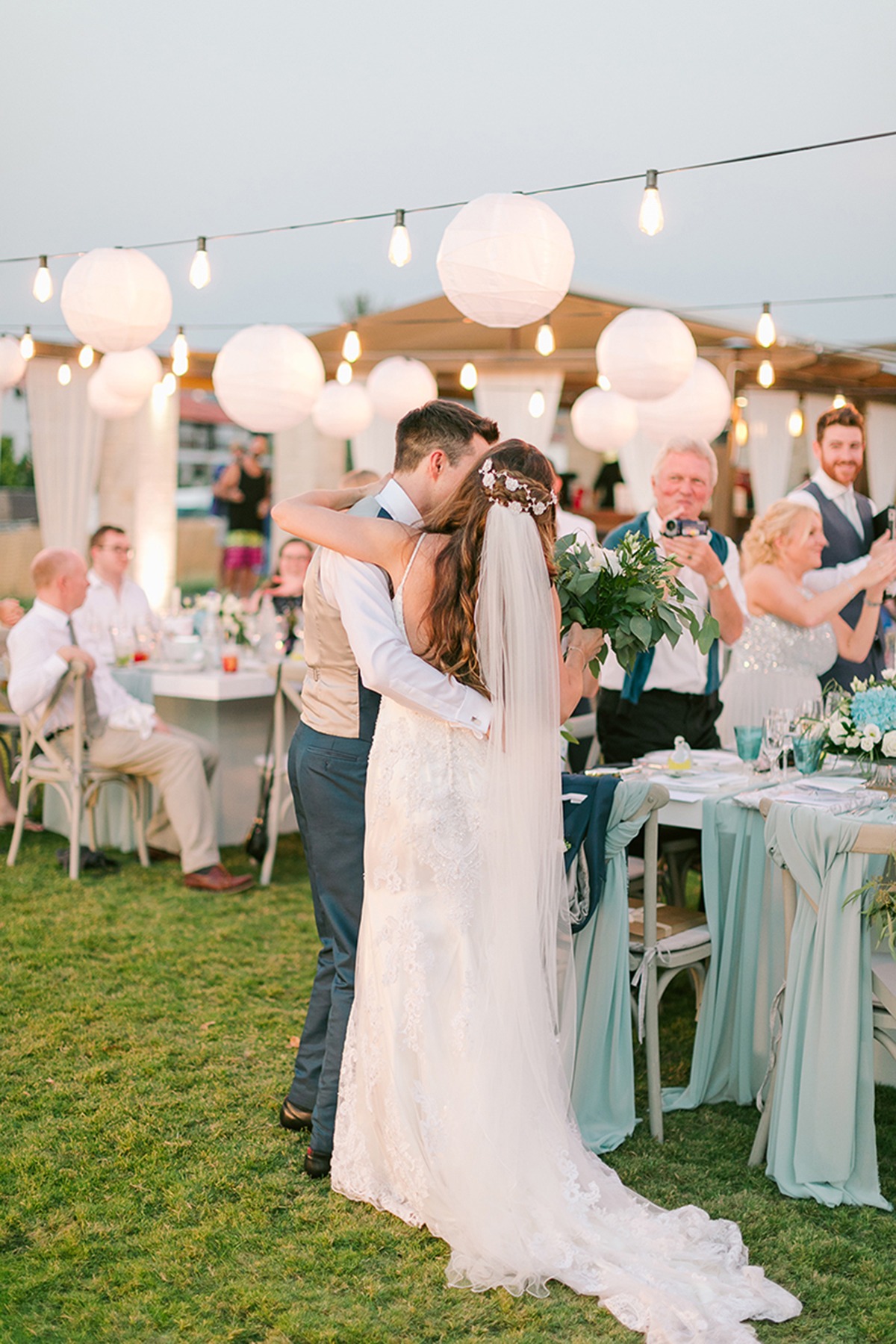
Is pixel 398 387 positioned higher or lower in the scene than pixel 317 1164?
higher

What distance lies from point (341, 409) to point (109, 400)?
145 centimetres

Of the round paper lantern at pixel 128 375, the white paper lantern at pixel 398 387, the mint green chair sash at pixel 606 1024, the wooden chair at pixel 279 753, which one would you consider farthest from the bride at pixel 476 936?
the round paper lantern at pixel 128 375

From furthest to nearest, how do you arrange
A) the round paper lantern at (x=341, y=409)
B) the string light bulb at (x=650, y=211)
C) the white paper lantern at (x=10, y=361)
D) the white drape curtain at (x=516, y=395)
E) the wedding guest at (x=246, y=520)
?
the wedding guest at (x=246, y=520) < the white drape curtain at (x=516, y=395) < the round paper lantern at (x=341, y=409) < the white paper lantern at (x=10, y=361) < the string light bulb at (x=650, y=211)

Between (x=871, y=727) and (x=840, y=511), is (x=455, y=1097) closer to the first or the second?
(x=871, y=727)

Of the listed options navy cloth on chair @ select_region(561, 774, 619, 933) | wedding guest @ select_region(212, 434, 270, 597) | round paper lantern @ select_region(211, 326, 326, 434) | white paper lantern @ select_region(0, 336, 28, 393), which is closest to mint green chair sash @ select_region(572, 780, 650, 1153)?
navy cloth on chair @ select_region(561, 774, 619, 933)

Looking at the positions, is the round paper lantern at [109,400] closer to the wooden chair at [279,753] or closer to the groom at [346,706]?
the wooden chair at [279,753]

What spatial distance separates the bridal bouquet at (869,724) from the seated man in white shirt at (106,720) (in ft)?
9.77

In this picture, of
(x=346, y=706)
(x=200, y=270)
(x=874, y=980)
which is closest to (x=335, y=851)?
(x=346, y=706)

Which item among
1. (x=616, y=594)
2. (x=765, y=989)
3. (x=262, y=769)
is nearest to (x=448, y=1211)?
(x=765, y=989)

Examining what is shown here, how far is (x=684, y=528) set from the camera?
12.6ft

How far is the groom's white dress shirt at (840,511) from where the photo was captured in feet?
14.5

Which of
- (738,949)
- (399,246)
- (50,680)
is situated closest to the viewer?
(738,949)

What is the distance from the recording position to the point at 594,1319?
221 centimetres

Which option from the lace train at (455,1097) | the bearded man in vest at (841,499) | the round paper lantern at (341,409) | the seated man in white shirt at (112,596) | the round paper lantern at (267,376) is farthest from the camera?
the round paper lantern at (341,409)
